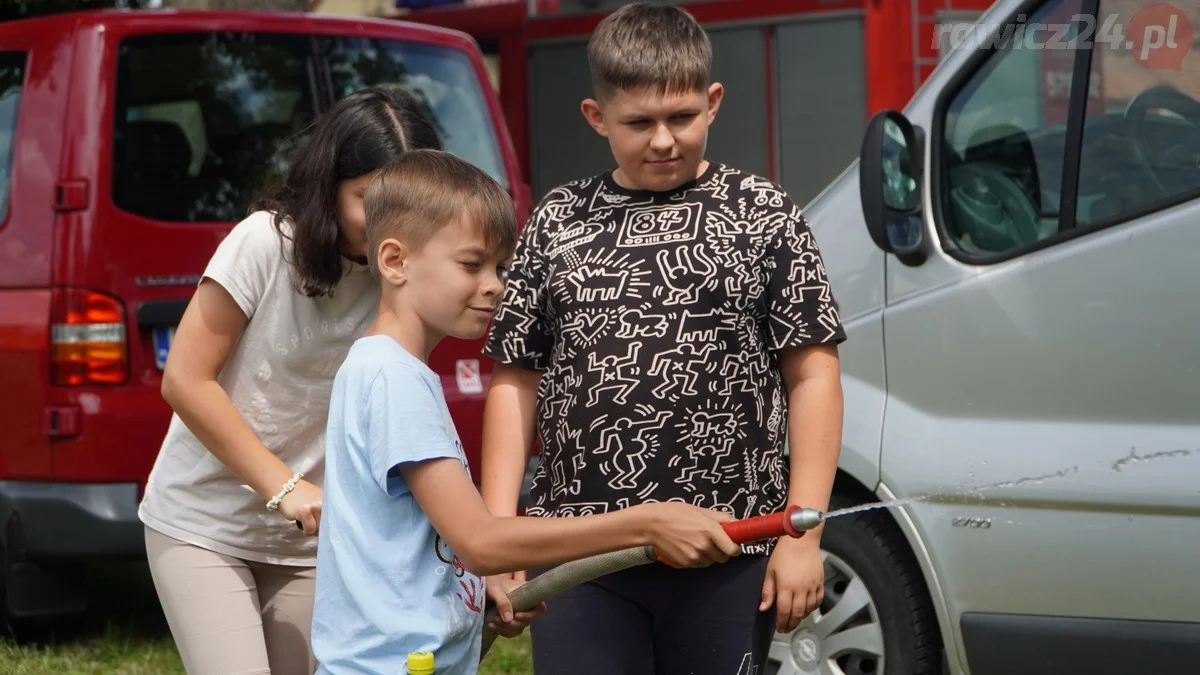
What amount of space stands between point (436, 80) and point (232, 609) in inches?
142

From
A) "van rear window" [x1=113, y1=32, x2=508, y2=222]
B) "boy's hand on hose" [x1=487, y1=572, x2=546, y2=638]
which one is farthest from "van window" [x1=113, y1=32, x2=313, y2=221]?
"boy's hand on hose" [x1=487, y1=572, x2=546, y2=638]

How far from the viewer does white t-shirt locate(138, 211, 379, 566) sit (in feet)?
10.3

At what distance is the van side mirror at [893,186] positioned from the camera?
4.18 meters

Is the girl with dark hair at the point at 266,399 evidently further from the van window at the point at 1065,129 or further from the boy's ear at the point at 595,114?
the van window at the point at 1065,129

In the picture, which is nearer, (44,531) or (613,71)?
(613,71)

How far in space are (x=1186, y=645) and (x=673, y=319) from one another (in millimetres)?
1652

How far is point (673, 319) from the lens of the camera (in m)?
2.86

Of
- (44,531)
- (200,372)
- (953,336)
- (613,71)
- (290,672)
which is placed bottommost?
(44,531)

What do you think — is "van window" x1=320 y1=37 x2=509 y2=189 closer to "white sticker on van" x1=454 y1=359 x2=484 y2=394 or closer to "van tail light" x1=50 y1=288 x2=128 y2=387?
"white sticker on van" x1=454 y1=359 x2=484 y2=394

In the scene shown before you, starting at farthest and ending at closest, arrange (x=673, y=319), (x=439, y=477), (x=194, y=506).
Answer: (x=194, y=506), (x=673, y=319), (x=439, y=477)

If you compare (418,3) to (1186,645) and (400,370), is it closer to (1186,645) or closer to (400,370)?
(1186,645)

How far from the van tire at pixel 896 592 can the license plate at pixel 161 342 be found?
2.34 m

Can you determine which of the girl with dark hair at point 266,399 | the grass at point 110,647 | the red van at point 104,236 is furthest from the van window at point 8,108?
the girl with dark hair at point 266,399

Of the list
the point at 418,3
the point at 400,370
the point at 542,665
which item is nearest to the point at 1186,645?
the point at 542,665
